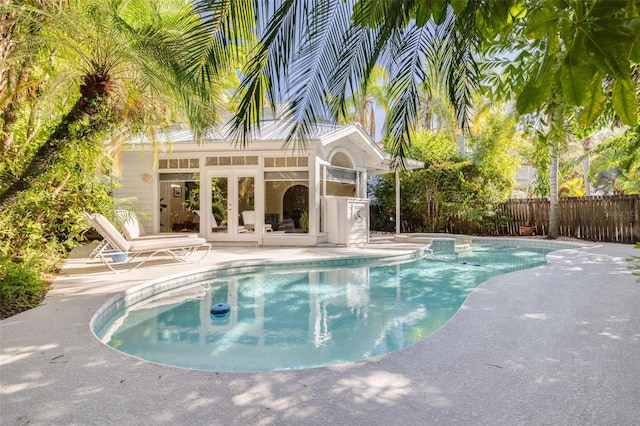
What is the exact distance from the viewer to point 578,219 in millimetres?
14867

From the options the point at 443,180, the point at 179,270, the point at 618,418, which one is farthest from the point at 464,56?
the point at 443,180

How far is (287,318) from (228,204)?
7.85 m

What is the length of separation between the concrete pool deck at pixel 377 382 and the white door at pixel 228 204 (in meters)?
8.15

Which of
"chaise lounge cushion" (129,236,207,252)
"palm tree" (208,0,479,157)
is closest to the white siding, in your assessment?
"chaise lounge cushion" (129,236,207,252)

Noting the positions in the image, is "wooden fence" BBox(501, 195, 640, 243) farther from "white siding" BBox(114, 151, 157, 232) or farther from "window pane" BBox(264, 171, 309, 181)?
"white siding" BBox(114, 151, 157, 232)

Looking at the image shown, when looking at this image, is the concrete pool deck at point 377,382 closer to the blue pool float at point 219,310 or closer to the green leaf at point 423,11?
the blue pool float at point 219,310

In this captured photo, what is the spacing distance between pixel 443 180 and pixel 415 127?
16.6 m

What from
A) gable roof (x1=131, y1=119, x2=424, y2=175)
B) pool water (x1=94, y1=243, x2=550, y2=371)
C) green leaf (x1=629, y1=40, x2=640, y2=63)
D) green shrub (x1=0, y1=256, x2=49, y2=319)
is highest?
gable roof (x1=131, y1=119, x2=424, y2=175)

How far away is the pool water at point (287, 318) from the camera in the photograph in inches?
155

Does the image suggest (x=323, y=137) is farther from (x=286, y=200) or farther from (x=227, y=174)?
(x=227, y=174)

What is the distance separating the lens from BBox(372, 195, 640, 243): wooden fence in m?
13.5

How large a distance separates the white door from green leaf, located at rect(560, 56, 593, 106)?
11.6m

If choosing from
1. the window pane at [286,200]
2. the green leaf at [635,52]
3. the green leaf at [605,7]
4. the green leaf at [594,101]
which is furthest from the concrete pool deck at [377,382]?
the window pane at [286,200]

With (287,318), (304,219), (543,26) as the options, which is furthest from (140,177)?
(543,26)
